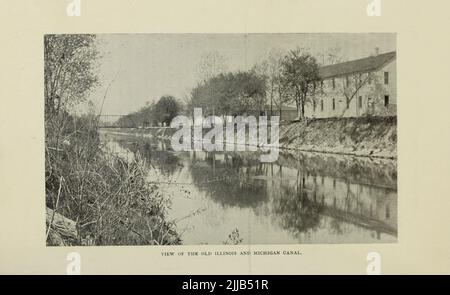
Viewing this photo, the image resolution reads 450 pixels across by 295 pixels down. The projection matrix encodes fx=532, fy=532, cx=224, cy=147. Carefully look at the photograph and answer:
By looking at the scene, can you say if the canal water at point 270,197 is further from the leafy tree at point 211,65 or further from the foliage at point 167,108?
the leafy tree at point 211,65

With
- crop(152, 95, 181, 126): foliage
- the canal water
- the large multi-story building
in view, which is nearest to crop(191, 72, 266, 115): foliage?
crop(152, 95, 181, 126): foliage

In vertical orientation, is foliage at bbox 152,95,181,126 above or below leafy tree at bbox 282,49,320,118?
below

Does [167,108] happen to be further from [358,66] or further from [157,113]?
[358,66]

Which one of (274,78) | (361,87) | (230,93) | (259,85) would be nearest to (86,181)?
(230,93)

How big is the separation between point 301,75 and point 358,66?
49 cm

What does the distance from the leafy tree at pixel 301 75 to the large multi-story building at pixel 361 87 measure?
7cm

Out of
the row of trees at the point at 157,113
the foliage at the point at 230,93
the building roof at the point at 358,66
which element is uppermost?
the building roof at the point at 358,66

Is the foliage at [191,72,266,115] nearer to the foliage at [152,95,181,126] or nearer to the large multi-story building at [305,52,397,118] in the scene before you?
the foliage at [152,95,181,126]

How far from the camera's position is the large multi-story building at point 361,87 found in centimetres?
434

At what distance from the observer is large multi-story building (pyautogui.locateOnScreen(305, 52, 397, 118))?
4.34m

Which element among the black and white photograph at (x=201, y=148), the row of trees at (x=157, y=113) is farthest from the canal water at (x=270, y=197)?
the row of trees at (x=157, y=113)

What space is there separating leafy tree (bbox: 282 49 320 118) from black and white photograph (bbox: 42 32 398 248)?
2cm

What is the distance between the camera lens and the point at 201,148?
171 inches

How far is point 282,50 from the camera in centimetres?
432
